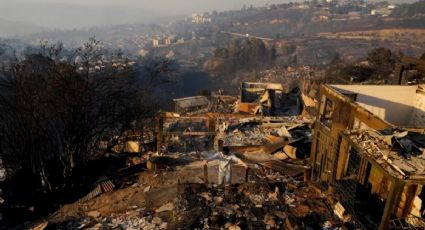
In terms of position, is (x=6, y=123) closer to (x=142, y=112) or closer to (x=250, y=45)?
(x=142, y=112)

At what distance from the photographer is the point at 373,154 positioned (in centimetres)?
645

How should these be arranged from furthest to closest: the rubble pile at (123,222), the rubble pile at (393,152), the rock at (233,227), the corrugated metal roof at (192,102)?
the corrugated metal roof at (192,102) → the rubble pile at (123,222) → the rock at (233,227) → the rubble pile at (393,152)

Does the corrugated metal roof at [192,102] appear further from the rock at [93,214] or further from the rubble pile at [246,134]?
the rock at [93,214]

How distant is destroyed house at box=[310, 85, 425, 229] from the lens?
620 cm

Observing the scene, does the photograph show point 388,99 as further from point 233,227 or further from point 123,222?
point 123,222

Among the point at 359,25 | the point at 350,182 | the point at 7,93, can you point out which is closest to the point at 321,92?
the point at 350,182

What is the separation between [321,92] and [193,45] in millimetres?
115307

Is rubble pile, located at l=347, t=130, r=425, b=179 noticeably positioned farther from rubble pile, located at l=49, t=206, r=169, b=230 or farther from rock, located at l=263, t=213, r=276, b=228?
rubble pile, located at l=49, t=206, r=169, b=230

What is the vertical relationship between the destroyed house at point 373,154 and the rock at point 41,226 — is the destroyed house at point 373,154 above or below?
above

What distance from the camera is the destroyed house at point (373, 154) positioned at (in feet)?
20.3

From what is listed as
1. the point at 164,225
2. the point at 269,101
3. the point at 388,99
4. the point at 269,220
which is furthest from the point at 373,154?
the point at 269,101

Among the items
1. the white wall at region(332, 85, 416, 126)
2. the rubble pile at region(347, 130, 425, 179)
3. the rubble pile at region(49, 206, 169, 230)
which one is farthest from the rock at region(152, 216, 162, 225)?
the white wall at region(332, 85, 416, 126)

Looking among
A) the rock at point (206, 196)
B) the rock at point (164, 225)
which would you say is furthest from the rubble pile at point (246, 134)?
the rock at point (164, 225)

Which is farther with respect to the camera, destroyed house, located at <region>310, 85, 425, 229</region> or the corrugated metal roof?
the corrugated metal roof
